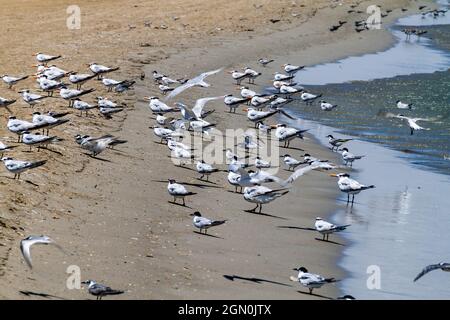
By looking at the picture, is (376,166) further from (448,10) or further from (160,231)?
(448,10)

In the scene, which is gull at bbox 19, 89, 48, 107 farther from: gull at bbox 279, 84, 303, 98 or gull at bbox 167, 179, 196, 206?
gull at bbox 279, 84, 303, 98

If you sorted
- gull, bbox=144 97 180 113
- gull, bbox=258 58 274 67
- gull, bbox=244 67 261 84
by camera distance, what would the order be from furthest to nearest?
1. gull, bbox=258 58 274 67
2. gull, bbox=244 67 261 84
3. gull, bbox=144 97 180 113

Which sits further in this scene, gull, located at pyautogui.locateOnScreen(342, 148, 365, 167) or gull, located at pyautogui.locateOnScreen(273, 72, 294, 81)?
gull, located at pyautogui.locateOnScreen(273, 72, 294, 81)

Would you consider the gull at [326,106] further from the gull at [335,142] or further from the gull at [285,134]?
the gull at [285,134]

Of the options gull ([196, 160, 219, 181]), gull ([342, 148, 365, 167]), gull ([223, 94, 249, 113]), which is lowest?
gull ([223, 94, 249, 113])

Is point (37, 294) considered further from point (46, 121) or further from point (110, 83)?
point (110, 83)

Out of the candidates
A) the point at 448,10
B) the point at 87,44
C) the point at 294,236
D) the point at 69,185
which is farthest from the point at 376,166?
the point at 448,10

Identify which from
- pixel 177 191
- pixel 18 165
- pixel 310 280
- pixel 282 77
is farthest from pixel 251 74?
pixel 310 280

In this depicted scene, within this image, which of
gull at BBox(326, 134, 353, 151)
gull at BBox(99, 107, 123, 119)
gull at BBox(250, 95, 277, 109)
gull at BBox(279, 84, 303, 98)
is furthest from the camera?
gull at BBox(279, 84, 303, 98)

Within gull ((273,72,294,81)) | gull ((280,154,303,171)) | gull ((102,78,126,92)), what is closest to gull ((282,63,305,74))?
gull ((273,72,294,81))
